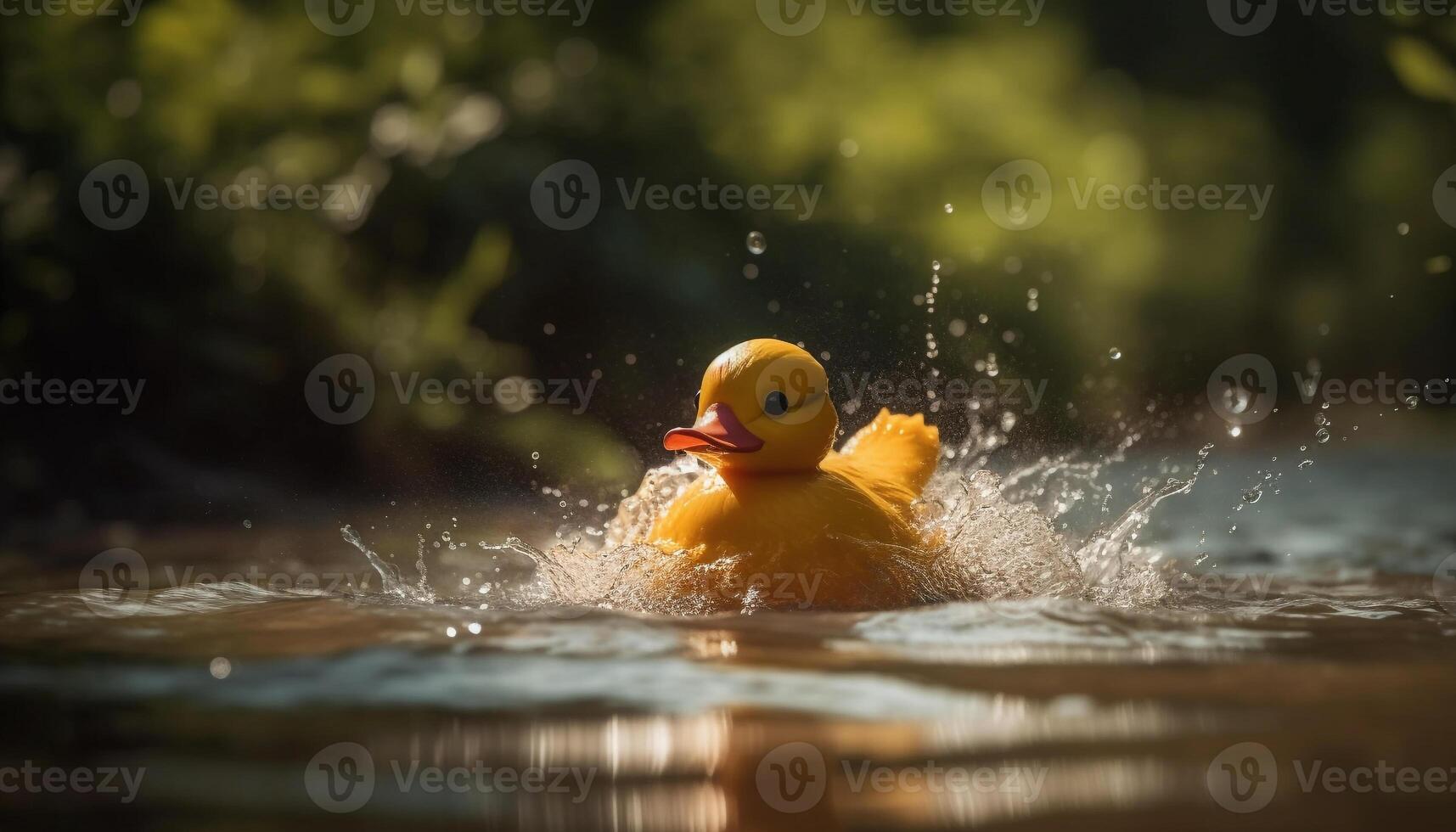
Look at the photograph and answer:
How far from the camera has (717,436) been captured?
344 centimetres

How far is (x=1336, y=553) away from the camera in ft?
15.6

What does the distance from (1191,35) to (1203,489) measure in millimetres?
3428

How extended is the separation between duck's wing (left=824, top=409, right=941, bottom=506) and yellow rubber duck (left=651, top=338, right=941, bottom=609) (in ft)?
0.06

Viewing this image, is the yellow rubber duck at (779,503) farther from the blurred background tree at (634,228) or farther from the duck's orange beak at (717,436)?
the blurred background tree at (634,228)

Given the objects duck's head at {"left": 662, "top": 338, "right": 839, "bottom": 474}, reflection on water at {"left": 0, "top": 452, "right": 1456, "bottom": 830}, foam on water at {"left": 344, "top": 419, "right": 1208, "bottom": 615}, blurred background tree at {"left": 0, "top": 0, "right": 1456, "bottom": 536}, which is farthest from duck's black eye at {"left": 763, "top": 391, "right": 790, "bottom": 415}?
blurred background tree at {"left": 0, "top": 0, "right": 1456, "bottom": 536}

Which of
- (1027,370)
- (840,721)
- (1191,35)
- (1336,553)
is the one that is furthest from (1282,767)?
(1191,35)

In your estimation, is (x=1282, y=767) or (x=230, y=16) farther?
(x=230, y=16)

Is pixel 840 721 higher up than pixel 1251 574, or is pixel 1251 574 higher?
pixel 1251 574

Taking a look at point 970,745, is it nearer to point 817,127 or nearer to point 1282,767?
point 1282,767

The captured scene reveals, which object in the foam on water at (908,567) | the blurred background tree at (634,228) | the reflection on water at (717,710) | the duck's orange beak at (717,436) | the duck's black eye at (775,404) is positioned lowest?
the reflection on water at (717,710)

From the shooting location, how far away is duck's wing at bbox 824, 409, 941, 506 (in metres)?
3.78

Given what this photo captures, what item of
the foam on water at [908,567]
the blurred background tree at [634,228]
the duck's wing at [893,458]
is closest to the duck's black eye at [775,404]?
the duck's wing at [893,458]

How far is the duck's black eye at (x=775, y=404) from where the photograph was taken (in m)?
3.51

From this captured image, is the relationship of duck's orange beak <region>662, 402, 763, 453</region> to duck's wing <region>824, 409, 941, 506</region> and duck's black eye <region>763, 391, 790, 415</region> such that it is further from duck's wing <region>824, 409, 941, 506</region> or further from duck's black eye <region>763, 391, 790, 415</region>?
duck's wing <region>824, 409, 941, 506</region>
